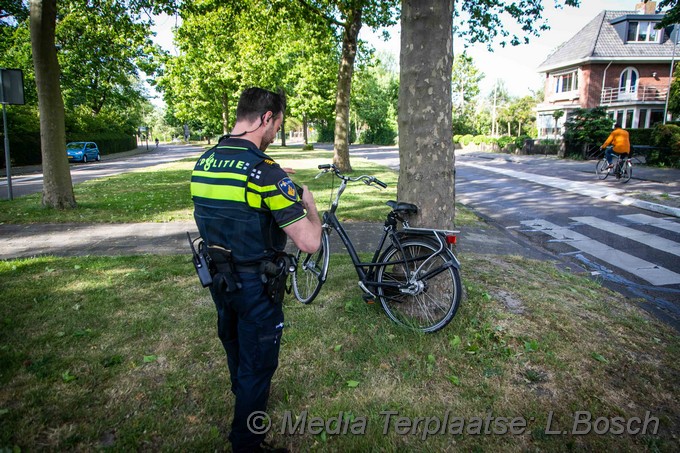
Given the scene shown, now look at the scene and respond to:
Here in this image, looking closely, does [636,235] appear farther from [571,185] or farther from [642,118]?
[642,118]

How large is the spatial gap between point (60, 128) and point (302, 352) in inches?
354

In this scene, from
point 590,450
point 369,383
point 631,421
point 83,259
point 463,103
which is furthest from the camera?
point 463,103

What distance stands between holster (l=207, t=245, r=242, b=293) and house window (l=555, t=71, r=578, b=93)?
47.1m

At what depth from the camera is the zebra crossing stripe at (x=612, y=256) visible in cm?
580

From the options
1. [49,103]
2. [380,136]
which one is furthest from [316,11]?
[380,136]

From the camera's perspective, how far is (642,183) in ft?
48.9

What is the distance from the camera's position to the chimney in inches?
1628

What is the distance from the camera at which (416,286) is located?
12.7 ft

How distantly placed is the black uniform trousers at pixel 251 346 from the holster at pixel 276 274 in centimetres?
4

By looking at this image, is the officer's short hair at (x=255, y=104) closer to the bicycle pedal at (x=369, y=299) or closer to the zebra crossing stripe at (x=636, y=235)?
the bicycle pedal at (x=369, y=299)

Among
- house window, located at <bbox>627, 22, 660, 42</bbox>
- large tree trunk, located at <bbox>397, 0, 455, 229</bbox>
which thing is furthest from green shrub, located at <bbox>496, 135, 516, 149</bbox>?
large tree trunk, located at <bbox>397, 0, 455, 229</bbox>

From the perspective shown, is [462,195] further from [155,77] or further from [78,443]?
[155,77]

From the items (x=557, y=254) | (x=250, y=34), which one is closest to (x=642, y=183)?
(x=557, y=254)

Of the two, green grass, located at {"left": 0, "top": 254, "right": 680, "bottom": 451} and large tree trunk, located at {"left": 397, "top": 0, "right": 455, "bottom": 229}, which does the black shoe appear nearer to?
green grass, located at {"left": 0, "top": 254, "right": 680, "bottom": 451}
